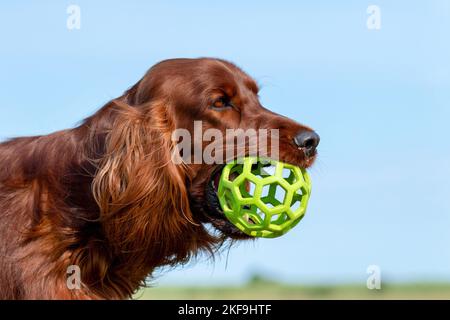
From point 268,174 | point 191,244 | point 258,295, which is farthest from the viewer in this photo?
point 258,295

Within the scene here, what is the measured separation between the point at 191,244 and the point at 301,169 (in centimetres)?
88

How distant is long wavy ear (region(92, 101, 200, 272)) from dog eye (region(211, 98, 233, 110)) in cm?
31

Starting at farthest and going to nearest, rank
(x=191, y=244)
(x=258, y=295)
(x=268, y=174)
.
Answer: (x=258, y=295) < (x=191, y=244) < (x=268, y=174)

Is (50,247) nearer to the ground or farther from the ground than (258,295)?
farther from the ground

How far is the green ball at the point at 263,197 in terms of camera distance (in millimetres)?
5348

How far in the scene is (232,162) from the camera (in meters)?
5.57

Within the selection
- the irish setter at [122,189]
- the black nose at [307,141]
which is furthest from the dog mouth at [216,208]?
the black nose at [307,141]

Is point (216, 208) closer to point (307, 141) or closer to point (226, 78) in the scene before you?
point (307, 141)

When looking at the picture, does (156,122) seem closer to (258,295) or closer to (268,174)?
(268,174)

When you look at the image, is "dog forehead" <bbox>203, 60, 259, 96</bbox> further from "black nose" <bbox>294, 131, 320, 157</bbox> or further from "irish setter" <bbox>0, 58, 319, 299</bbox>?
"black nose" <bbox>294, 131, 320, 157</bbox>

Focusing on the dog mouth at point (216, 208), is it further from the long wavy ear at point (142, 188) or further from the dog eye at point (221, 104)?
the dog eye at point (221, 104)

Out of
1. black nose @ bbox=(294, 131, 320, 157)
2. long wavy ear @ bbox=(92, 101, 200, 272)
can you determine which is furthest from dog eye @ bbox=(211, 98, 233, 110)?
black nose @ bbox=(294, 131, 320, 157)
